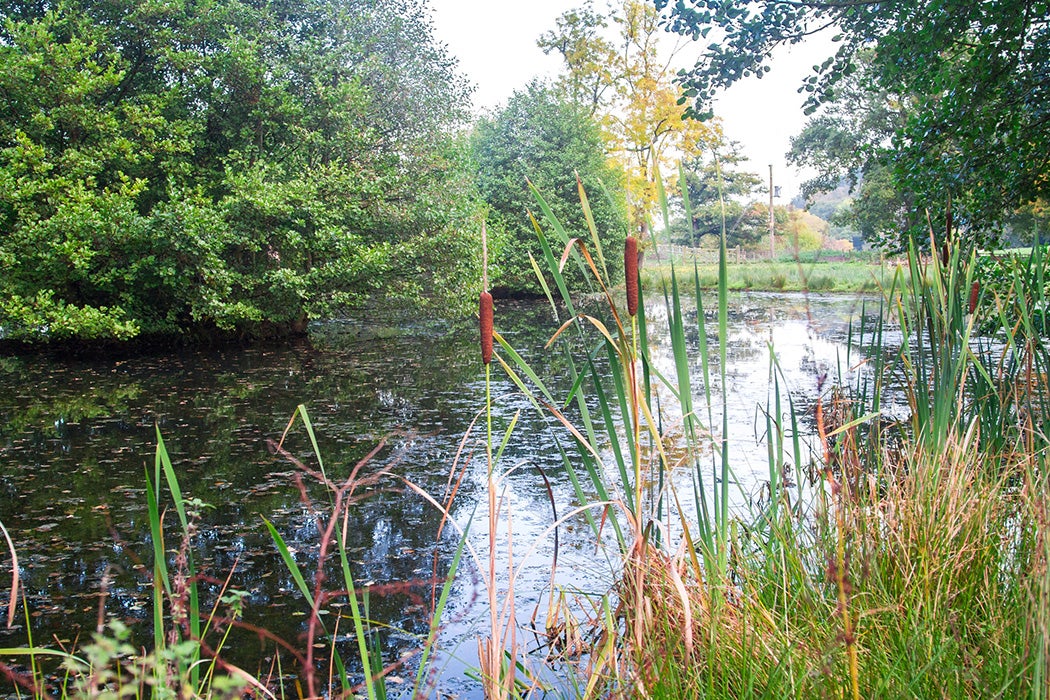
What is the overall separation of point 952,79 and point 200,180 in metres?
10.9

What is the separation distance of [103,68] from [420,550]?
38.7 feet

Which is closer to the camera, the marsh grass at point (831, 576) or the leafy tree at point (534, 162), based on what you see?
the marsh grass at point (831, 576)

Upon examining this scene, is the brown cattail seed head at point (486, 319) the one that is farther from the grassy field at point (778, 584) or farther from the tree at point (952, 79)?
the tree at point (952, 79)

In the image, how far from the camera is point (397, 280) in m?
14.4

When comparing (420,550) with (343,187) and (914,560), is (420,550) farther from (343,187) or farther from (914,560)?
(343,187)

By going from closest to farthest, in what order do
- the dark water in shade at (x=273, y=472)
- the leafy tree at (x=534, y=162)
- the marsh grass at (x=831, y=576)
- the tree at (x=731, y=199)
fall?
the marsh grass at (x=831, y=576) → the dark water in shade at (x=273, y=472) → the leafy tree at (x=534, y=162) → the tree at (x=731, y=199)

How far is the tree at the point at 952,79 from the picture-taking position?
6.02 meters

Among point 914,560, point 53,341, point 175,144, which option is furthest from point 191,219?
point 914,560

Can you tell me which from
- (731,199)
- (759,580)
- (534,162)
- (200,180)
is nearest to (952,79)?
(759,580)

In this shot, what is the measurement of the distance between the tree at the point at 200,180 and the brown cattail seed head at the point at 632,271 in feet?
36.6

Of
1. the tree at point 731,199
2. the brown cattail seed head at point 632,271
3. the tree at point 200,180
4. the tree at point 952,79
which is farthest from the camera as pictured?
the tree at point 731,199

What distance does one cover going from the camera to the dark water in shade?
3875mm

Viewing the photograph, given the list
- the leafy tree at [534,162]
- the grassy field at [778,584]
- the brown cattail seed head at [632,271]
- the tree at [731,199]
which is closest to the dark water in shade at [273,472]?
the grassy field at [778,584]

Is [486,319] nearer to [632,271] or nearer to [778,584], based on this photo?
[632,271]
